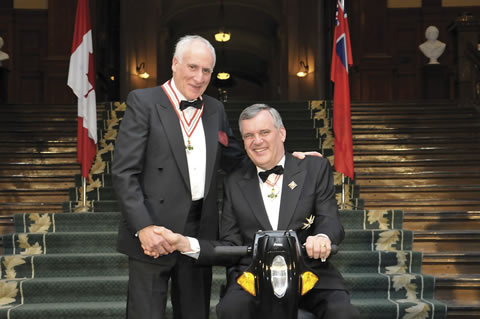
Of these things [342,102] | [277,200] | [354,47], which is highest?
[354,47]

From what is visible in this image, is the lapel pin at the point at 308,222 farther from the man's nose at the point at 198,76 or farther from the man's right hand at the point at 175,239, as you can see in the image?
the man's nose at the point at 198,76

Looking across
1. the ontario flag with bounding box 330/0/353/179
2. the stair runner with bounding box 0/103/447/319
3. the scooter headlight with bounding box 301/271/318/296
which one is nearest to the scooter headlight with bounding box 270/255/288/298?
the scooter headlight with bounding box 301/271/318/296

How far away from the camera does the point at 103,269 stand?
5129mm

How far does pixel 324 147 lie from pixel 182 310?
17.4 feet

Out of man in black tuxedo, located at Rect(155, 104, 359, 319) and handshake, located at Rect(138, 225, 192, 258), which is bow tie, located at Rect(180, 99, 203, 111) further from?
handshake, located at Rect(138, 225, 192, 258)

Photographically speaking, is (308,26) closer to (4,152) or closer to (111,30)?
(111,30)

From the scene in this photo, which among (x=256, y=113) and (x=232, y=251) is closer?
(x=232, y=251)

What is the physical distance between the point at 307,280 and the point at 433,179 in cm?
533

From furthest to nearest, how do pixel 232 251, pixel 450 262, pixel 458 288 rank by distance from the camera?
pixel 450 262 → pixel 458 288 → pixel 232 251

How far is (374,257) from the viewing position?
5.21m

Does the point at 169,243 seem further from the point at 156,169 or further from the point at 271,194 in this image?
the point at 271,194

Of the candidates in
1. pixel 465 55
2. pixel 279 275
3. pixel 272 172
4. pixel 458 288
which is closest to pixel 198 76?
pixel 272 172

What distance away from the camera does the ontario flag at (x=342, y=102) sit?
6.27 meters

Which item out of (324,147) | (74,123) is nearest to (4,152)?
(74,123)
